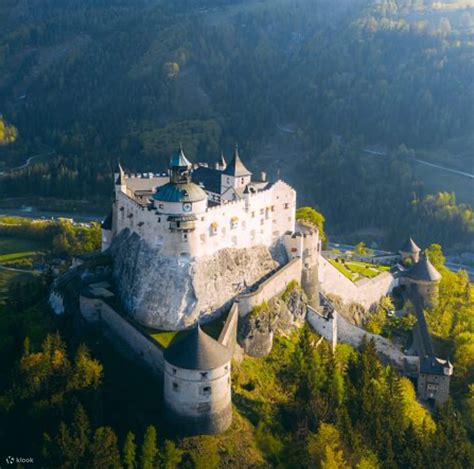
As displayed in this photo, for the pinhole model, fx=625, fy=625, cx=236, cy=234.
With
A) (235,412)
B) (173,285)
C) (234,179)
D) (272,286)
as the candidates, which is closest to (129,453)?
(235,412)

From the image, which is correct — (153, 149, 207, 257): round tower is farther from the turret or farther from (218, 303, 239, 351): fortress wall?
the turret

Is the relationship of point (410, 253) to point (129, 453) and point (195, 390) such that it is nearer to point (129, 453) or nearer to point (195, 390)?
point (195, 390)

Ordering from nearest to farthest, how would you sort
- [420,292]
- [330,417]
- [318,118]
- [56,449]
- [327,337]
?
1. [56,449]
2. [330,417]
3. [327,337]
4. [420,292]
5. [318,118]

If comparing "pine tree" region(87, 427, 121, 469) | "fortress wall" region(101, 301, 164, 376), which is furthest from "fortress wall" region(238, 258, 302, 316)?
"pine tree" region(87, 427, 121, 469)

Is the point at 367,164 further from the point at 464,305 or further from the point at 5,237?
the point at 5,237

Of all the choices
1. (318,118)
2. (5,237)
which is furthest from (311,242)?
(318,118)

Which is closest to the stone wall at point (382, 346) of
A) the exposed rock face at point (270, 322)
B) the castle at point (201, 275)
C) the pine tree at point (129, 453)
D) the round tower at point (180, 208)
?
the castle at point (201, 275)

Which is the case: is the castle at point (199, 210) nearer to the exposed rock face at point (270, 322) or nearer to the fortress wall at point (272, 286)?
the fortress wall at point (272, 286)
